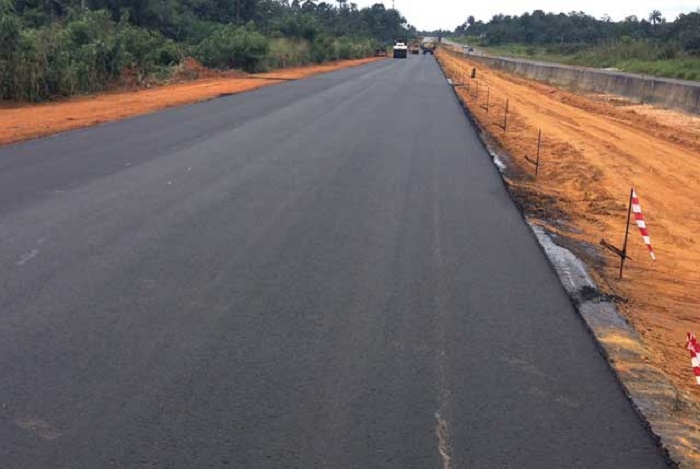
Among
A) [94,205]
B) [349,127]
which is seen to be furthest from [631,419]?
[349,127]

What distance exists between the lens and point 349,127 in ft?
62.9

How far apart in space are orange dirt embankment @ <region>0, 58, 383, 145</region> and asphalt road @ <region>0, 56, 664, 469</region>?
19.7 feet

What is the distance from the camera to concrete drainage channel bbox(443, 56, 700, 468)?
454 cm

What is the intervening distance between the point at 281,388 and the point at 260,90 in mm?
27777

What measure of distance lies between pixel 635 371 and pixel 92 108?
20224 mm

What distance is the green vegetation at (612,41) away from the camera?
48.1 meters

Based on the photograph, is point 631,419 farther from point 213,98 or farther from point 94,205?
point 213,98

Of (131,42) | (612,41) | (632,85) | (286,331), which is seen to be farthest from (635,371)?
(612,41)

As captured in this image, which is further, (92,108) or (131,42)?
(131,42)

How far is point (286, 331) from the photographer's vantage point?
19.3 feet

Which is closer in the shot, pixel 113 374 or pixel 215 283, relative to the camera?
pixel 113 374

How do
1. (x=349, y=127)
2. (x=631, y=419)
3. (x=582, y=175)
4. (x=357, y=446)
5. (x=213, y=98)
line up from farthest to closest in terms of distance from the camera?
(x=213, y=98), (x=349, y=127), (x=582, y=175), (x=631, y=419), (x=357, y=446)

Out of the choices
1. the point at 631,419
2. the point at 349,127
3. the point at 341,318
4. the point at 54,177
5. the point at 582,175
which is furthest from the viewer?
the point at 349,127

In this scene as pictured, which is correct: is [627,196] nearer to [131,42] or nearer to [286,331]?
[286,331]
